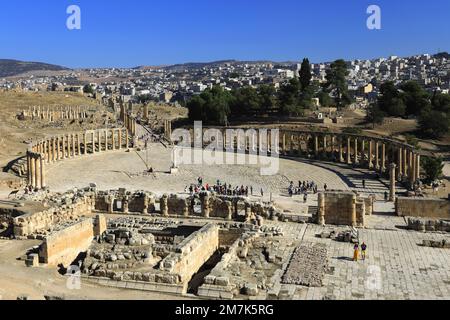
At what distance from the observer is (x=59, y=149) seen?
5634 cm

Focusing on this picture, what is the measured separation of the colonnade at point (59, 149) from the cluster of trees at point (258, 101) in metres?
13.0

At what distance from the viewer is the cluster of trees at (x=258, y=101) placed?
7750 cm

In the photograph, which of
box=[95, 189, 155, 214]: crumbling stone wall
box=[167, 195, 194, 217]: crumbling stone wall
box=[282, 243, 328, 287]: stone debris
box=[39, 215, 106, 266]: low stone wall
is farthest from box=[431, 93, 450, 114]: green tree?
box=[39, 215, 106, 266]: low stone wall

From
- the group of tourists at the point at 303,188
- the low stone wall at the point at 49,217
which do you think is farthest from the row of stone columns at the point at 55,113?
the low stone wall at the point at 49,217

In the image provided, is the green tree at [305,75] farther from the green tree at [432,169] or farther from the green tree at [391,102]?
the green tree at [432,169]

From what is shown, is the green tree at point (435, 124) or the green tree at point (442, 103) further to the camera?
the green tree at point (442, 103)

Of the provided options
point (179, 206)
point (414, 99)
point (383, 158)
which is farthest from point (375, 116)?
point (179, 206)

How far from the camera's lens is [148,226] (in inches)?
998

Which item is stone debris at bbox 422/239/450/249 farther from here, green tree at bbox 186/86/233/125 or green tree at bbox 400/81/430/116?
green tree at bbox 400/81/430/116

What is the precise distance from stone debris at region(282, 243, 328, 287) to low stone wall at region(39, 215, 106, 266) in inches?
341

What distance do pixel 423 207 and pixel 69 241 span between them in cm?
1964

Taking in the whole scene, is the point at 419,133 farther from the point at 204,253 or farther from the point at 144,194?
the point at 204,253

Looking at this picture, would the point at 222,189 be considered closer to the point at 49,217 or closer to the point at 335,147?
the point at 49,217

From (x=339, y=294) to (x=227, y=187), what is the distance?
81.7ft
